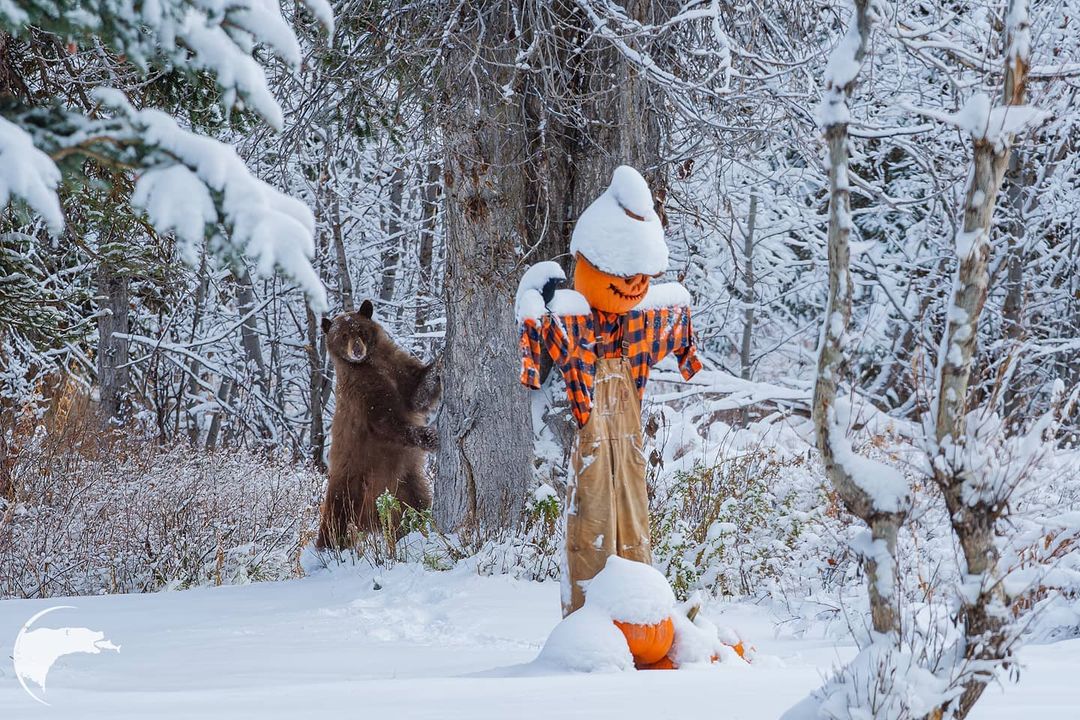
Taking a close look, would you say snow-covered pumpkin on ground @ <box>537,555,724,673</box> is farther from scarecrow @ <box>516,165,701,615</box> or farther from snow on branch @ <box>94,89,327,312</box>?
snow on branch @ <box>94,89,327,312</box>

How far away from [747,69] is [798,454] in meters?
3.45

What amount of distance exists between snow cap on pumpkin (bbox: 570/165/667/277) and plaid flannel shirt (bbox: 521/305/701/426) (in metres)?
0.23

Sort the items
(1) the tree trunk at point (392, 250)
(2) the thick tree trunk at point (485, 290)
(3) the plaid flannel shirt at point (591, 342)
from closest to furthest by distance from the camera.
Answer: (3) the plaid flannel shirt at point (591, 342) < (2) the thick tree trunk at point (485, 290) < (1) the tree trunk at point (392, 250)

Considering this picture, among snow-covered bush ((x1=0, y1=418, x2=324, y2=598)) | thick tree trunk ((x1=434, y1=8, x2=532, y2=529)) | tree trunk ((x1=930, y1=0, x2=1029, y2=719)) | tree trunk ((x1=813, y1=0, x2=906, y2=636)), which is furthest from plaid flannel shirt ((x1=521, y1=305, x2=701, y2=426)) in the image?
snow-covered bush ((x1=0, y1=418, x2=324, y2=598))

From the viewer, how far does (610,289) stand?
15.0 ft

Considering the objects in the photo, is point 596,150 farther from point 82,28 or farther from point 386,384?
point 82,28

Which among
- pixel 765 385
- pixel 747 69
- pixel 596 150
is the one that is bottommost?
pixel 765 385

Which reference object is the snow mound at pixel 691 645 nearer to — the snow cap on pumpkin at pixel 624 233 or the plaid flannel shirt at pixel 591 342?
the plaid flannel shirt at pixel 591 342

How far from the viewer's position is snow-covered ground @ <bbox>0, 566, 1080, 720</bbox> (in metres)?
3.13

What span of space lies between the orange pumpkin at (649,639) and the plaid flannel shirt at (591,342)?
88 cm

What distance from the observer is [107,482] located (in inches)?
378

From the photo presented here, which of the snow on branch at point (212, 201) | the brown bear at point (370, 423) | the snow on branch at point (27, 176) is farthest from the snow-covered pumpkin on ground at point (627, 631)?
the brown bear at point (370, 423)

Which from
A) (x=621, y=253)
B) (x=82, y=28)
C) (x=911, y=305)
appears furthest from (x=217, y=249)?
(x=911, y=305)

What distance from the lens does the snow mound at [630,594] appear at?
160 inches
